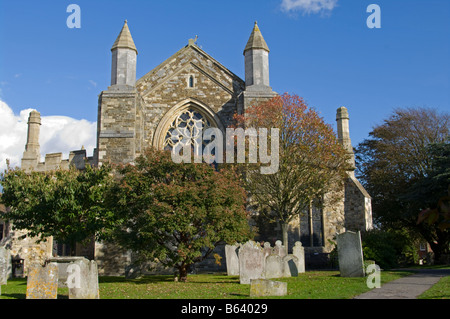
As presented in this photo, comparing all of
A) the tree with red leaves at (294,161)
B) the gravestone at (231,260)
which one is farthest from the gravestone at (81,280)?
the tree with red leaves at (294,161)

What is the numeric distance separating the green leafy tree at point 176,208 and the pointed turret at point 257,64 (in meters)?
8.02

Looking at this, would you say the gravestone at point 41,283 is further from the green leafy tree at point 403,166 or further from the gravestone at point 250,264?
the green leafy tree at point 403,166

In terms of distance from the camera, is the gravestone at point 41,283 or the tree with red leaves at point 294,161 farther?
the tree with red leaves at point 294,161

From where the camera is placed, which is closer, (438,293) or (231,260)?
(438,293)

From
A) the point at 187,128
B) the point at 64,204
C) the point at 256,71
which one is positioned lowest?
the point at 64,204

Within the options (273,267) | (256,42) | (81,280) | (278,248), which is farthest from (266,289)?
(256,42)

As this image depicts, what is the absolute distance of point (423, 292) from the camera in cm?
997

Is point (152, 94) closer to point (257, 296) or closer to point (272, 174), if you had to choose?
point (272, 174)

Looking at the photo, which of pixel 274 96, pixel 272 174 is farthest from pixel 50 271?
pixel 274 96

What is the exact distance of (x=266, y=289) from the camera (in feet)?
31.3

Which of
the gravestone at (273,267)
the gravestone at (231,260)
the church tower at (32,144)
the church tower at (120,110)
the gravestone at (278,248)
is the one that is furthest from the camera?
the church tower at (32,144)

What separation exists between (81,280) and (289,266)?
8.05 m

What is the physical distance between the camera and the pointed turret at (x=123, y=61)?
70.6 feet

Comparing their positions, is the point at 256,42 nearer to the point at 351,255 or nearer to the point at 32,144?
the point at 351,255
